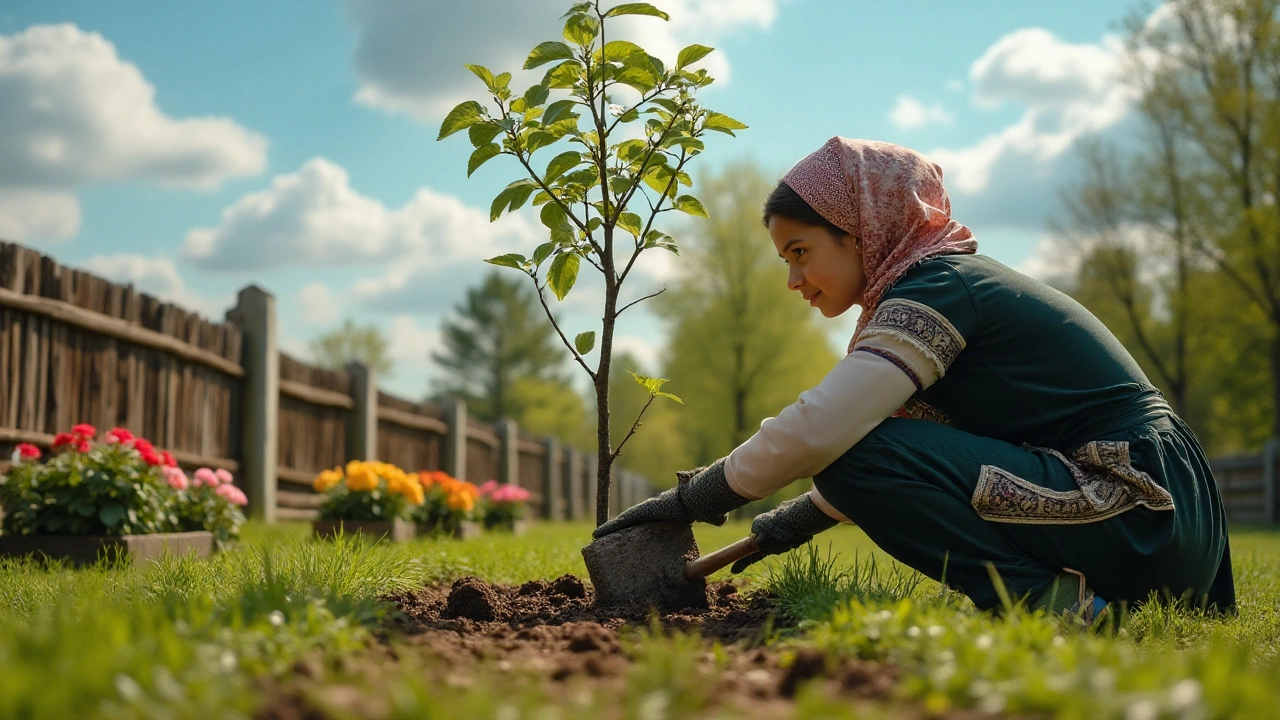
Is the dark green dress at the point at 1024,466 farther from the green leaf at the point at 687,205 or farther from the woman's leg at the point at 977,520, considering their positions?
the green leaf at the point at 687,205

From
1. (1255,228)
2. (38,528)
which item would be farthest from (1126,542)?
(1255,228)

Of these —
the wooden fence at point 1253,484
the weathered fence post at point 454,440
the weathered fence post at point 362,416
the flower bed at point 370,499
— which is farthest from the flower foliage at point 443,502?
the wooden fence at point 1253,484

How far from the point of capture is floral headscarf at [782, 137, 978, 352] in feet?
8.92

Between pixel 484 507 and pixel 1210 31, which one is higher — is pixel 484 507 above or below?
below

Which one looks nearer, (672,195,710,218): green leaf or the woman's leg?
the woman's leg

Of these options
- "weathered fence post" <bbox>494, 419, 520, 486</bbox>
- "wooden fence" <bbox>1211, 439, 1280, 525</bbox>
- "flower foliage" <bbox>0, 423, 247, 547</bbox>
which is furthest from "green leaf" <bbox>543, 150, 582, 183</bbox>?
"wooden fence" <bbox>1211, 439, 1280, 525</bbox>

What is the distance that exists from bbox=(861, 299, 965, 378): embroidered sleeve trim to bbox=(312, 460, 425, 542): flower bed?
193 inches

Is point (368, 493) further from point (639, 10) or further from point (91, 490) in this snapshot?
point (639, 10)

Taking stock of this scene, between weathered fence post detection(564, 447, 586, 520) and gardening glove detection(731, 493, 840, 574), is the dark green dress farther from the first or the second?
weathered fence post detection(564, 447, 586, 520)

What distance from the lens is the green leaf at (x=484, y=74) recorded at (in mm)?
3023

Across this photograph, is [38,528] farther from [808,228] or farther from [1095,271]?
[1095,271]

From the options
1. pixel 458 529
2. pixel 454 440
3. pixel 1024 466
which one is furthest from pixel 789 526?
pixel 454 440

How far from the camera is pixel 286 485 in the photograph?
834 cm

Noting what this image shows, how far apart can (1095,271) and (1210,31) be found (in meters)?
6.32
